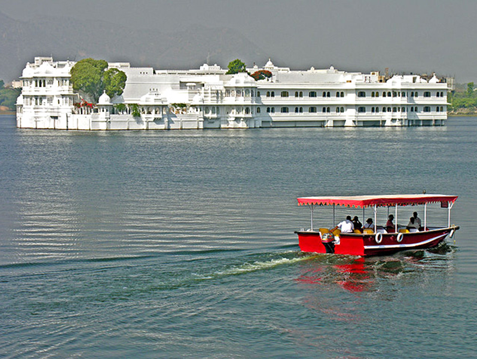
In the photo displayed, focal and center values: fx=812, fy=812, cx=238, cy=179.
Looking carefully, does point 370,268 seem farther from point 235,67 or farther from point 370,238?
point 235,67

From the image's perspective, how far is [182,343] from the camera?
13117mm

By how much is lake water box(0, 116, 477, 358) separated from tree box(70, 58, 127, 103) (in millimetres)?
49630

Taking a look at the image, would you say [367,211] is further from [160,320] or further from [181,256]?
[160,320]

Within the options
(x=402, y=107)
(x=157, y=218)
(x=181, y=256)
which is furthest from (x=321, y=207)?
(x=402, y=107)

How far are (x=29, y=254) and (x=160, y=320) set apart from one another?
607 centimetres

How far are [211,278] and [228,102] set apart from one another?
220 ft

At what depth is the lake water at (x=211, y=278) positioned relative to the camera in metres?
13.2

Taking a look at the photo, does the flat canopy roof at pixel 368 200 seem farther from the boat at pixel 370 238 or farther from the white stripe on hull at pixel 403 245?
the white stripe on hull at pixel 403 245

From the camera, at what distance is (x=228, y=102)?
273ft

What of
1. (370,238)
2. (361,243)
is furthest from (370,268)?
(370,238)

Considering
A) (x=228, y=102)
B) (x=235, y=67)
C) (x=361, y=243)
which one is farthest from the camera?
(x=235, y=67)

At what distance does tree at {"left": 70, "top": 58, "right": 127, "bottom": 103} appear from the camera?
273 ft

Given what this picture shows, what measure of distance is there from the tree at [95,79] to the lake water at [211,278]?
49630mm

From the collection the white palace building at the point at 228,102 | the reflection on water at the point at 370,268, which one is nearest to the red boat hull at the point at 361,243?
the reflection on water at the point at 370,268
